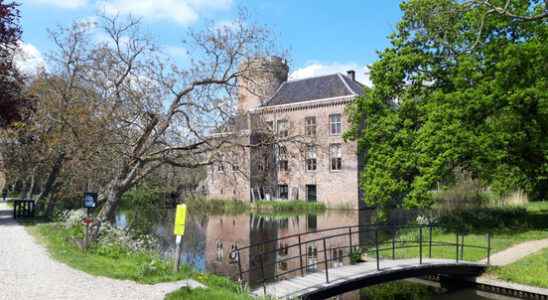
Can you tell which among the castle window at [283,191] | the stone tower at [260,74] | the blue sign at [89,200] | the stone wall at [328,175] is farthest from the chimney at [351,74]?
the blue sign at [89,200]

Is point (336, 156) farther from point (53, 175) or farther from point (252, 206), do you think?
point (53, 175)

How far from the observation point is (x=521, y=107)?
17.0 metres

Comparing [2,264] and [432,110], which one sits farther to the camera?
[432,110]

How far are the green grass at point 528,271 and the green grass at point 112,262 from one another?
8009 mm

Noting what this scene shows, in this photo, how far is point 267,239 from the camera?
19547 mm

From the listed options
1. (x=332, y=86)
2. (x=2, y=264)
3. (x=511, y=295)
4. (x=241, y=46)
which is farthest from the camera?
(x=332, y=86)

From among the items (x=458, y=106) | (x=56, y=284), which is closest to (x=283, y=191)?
(x=458, y=106)

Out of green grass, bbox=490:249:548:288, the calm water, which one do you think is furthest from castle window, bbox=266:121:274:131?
green grass, bbox=490:249:548:288

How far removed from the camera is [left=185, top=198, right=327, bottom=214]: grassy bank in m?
33.7

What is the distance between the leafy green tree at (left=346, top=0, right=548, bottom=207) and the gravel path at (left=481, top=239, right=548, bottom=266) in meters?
3.37

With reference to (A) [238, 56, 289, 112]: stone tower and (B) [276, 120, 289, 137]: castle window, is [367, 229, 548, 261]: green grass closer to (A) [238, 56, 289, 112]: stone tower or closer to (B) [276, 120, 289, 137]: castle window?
(B) [276, 120, 289, 137]: castle window

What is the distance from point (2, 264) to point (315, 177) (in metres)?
29.9

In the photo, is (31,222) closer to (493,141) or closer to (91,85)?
(91,85)

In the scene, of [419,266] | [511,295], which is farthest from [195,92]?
[511,295]
